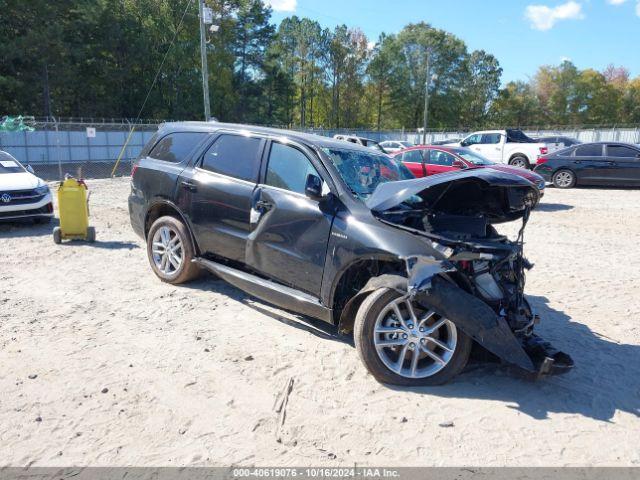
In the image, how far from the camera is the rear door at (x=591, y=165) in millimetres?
15805

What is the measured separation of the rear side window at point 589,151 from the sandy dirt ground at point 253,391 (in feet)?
38.3

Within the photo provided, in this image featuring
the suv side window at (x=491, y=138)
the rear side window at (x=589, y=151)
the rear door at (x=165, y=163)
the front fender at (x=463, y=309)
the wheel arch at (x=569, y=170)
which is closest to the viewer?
the front fender at (x=463, y=309)

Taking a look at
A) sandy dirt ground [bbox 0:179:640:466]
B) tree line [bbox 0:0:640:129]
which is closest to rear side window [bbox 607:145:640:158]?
sandy dirt ground [bbox 0:179:640:466]

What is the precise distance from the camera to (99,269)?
648 cm

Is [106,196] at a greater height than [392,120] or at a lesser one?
lesser

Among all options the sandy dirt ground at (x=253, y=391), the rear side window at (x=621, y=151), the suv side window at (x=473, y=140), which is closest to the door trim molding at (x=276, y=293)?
the sandy dirt ground at (x=253, y=391)

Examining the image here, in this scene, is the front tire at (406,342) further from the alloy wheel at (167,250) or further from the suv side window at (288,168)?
the alloy wheel at (167,250)

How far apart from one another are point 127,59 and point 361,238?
50717 mm

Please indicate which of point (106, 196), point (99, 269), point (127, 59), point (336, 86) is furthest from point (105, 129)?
point (336, 86)

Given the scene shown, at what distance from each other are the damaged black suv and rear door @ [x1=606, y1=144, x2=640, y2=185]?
1341 cm

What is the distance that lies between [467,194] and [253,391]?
2.36 m

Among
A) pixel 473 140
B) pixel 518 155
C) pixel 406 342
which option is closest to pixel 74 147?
pixel 473 140

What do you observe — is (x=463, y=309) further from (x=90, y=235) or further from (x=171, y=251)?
(x=90, y=235)

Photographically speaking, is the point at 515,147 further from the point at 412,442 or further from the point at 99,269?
the point at 412,442
